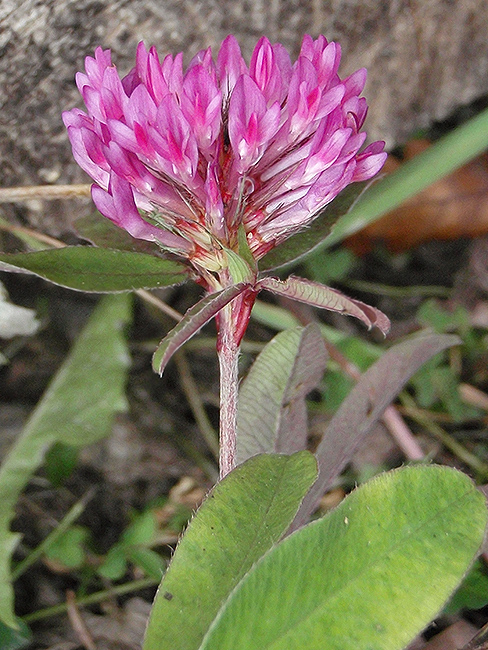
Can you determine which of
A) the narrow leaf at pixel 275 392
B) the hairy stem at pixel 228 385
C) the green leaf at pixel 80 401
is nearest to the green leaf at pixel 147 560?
the green leaf at pixel 80 401

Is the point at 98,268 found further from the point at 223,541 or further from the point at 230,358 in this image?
the point at 223,541

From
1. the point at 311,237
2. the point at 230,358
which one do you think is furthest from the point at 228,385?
the point at 311,237

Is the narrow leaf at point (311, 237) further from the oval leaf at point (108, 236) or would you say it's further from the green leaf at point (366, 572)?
the green leaf at point (366, 572)

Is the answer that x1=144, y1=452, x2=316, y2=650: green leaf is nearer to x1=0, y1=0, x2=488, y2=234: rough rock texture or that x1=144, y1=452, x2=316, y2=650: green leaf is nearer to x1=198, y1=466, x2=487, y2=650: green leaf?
x1=198, y1=466, x2=487, y2=650: green leaf

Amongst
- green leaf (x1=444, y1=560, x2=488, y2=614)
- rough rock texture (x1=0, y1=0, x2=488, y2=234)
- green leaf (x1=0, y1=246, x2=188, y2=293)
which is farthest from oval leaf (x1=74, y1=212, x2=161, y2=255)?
green leaf (x1=444, y1=560, x2=488, y2=614)

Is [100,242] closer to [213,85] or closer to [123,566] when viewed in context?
[213,85]

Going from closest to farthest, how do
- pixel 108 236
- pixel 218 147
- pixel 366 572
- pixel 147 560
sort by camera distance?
pixel 366 572 → pixel 218 147 → pixel 108 236 → pixel 147 560
